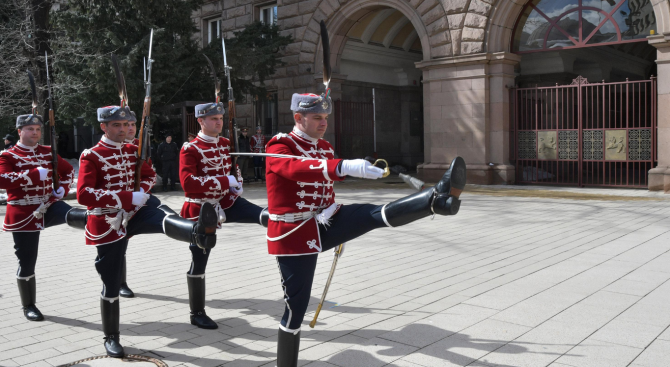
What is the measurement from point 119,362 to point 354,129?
17.7m

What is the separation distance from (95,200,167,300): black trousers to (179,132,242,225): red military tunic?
0.47m

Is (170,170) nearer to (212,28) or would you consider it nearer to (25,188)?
(212,28)

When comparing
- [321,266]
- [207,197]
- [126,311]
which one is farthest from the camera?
[321,266]

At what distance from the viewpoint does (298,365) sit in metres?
4.14

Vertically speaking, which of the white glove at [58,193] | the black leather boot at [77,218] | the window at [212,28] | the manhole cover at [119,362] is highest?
the window at [212,28]

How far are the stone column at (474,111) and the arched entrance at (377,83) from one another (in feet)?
5.63

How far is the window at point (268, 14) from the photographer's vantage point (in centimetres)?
2230

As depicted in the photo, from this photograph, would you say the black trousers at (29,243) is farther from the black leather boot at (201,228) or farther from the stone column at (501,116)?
the stone column at (501,116)

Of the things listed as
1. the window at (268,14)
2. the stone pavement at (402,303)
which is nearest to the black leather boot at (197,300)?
the stone pavement at (402,303)

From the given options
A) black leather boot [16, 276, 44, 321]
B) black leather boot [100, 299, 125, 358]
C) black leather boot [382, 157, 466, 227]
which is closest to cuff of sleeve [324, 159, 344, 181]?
black leather boot [382, 157, 466, 227]

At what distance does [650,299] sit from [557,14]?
12.6 m

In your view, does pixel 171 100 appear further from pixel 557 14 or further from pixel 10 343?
pixel 10 343

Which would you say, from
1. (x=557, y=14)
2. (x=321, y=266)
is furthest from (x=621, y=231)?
(x=557, y=14)

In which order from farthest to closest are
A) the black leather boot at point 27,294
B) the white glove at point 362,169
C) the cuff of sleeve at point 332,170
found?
the black leather boot at point 27,294 < the cuff of sleeve at point 332,170 < the white glove at point 362,169
